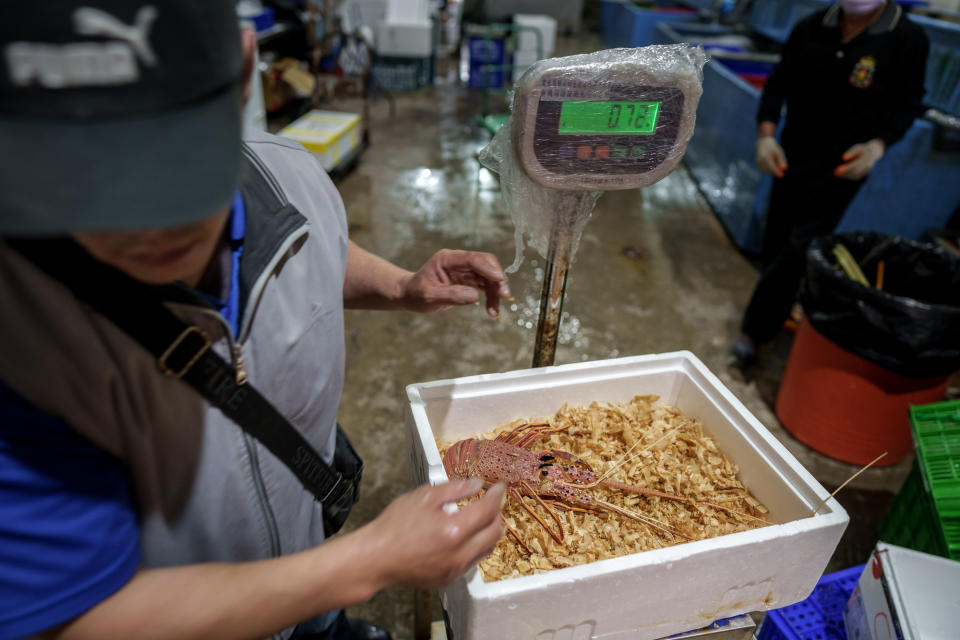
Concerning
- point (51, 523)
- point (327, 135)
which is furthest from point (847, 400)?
point (327, 135)

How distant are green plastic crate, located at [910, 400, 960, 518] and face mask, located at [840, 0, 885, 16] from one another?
166 cm

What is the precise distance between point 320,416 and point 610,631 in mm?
600

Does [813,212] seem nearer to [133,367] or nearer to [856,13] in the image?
[856,13]

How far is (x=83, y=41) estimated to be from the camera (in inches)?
16.3

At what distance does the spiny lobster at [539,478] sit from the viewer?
1.09 metres

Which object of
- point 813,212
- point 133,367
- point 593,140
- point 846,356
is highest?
point 593,140

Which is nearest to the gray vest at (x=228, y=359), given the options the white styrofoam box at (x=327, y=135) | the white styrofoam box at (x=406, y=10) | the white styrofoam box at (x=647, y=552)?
the white styrofoam box at (x=647, y=552)

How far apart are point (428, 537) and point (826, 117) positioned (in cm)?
270

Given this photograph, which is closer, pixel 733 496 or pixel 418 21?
pixel 733 496

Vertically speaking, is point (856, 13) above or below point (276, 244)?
above

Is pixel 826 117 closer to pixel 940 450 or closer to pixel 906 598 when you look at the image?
pixel 940 450

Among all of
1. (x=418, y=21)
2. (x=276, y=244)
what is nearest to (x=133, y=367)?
(x=276, y=244)

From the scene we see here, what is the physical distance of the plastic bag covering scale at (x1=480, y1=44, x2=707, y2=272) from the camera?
2.86 ft

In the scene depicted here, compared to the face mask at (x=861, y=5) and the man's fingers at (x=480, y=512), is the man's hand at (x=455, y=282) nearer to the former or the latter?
the man's fingers at (x=480, y=512)
